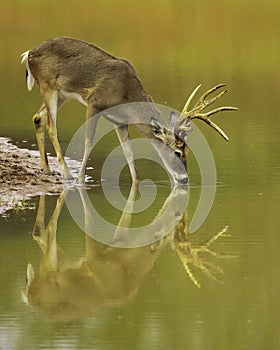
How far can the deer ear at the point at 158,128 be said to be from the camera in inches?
573

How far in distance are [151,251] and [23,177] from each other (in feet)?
11.8

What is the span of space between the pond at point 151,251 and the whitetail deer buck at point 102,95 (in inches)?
16.0

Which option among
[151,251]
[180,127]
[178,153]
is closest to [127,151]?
[178,153]

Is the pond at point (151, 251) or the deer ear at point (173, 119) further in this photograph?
the deer ear at point (173, 119)

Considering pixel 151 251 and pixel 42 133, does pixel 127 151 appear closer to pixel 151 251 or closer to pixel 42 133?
pixel 42 133

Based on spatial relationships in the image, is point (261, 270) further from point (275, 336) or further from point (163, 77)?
point (163, 77)

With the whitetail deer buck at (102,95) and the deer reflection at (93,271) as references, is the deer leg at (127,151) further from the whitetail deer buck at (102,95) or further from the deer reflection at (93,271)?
the deer reflection at (93,271)

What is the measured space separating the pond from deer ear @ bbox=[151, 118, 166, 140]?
561 mm

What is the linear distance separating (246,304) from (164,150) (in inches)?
201

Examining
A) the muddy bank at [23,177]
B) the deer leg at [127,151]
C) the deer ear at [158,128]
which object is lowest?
the muddy bank at [23,177]

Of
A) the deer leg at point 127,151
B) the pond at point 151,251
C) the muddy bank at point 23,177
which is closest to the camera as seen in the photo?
the pond at point 151,251

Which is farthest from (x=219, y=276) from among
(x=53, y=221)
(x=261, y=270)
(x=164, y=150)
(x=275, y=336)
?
(x=164, y=150)

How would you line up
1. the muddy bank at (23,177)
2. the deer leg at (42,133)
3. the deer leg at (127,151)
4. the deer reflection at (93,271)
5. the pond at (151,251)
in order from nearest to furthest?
the pond at (151,251), the deer reflection at (93,271), the muddy bank at (23,177), the deer leg at (127,151), the deer leg at (42,133)

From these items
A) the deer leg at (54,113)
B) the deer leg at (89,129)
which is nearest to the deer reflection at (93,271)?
the deer leg at (89,129)
